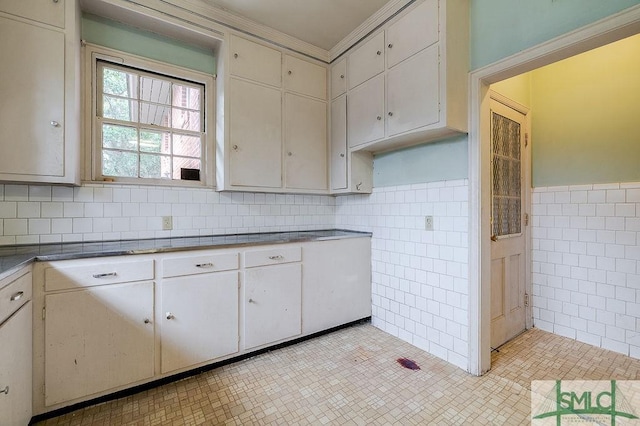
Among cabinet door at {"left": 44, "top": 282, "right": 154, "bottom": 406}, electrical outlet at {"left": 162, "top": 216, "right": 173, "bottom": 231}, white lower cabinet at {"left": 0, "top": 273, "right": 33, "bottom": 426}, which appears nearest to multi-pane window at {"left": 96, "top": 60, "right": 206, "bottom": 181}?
electrical outlet at {"left": 162, "top": 216, "right": 173, "bottom": 231}

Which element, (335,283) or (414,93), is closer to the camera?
(414,93)

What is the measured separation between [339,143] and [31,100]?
90.4 inches

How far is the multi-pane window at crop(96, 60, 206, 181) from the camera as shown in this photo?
7.20ft

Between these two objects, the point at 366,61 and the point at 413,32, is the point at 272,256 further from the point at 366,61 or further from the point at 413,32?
the point at 413,32

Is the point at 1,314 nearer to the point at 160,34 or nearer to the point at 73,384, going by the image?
the point at 73,384

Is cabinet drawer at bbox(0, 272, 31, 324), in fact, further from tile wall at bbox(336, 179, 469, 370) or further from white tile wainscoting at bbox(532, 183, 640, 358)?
white tile wainscoting at bbox(532, 183, 640, 358)

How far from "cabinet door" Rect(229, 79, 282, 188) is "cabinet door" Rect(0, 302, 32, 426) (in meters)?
1.53

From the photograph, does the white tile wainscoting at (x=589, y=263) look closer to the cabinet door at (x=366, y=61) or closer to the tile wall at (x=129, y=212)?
the cabinet door at (x=366, y=61)

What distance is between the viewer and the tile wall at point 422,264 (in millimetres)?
2139

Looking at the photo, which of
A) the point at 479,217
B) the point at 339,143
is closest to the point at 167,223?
the point at 339,143

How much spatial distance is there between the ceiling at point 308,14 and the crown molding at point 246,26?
0.04 meters

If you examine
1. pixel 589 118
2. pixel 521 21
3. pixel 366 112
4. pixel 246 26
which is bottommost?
pixel 589 118

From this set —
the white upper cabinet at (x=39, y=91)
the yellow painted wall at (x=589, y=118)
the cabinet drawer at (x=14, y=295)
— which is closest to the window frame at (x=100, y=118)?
the white upper cabinet at (x=39, y=91)

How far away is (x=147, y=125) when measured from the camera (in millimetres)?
2342
